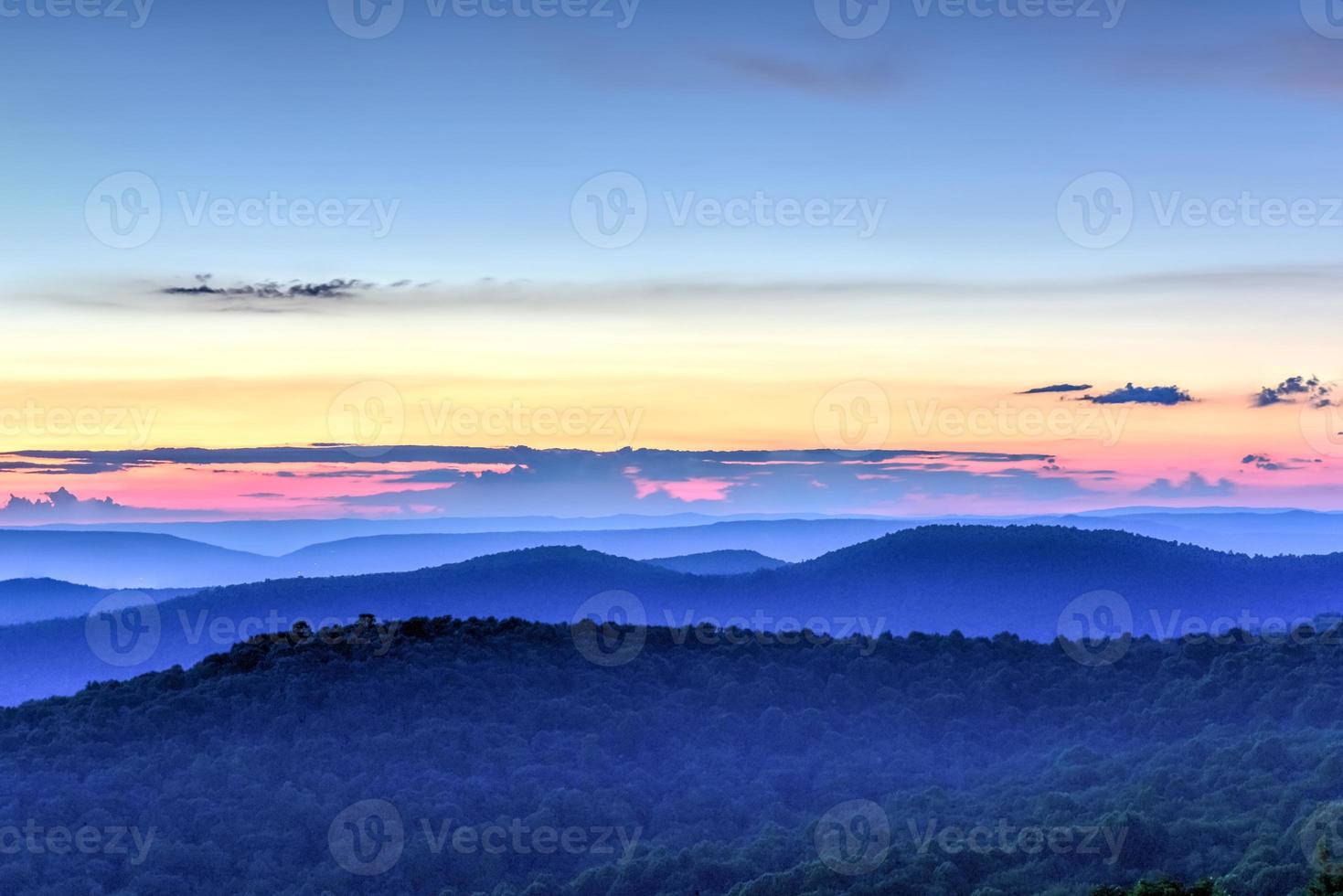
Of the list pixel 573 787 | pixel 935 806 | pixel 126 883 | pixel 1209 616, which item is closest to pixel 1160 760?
pixel 935 806

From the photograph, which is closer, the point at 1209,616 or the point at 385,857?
the point at 385,857

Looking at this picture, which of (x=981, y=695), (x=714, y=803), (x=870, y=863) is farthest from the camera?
(x=981, y=695)

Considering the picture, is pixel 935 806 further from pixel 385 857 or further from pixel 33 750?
pixel 33 750

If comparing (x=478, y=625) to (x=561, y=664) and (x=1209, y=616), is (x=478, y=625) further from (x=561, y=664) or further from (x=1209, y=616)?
(x=1209, y=616)

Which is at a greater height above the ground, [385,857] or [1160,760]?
[1160,760]

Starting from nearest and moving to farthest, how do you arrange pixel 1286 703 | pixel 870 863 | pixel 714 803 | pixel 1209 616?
pixel 870 863
pixel 714 803
pixel 1286 703
pixel 1209 616

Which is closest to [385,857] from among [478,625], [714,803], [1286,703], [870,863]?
[714,803]
